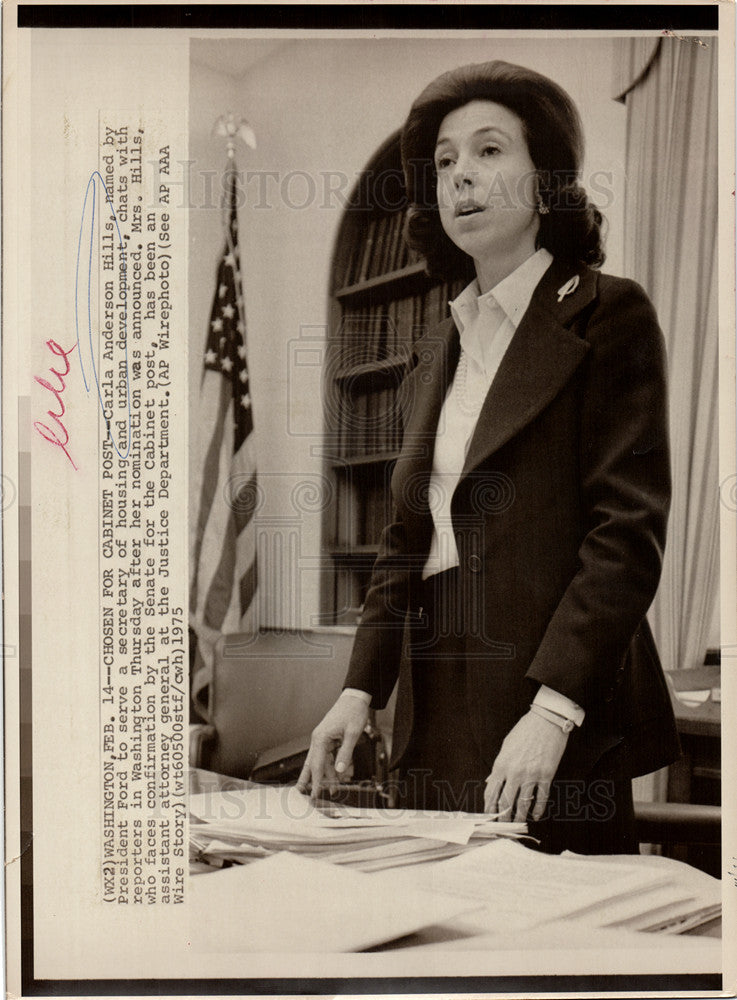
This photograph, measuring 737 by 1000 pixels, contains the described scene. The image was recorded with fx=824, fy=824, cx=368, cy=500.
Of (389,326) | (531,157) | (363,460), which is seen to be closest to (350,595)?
(363,460)

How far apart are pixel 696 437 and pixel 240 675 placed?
96cm

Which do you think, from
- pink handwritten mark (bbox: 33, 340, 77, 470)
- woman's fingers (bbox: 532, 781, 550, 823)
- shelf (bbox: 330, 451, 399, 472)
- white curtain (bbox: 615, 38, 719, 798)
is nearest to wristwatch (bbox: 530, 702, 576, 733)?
woman's fingers (bbox: 532, 781, 550, 823)

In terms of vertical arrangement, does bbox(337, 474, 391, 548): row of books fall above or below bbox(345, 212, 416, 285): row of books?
below

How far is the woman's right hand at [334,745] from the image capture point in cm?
152

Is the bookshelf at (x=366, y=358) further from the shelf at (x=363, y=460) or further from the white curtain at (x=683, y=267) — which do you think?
the white curtain at (x=683, y=267)

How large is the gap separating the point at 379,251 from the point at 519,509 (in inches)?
21.4

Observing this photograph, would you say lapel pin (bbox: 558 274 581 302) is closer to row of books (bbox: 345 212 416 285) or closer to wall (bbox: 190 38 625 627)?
wall (bbox: 190 38 625 627)

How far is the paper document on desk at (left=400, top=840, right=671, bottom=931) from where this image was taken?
1.50m

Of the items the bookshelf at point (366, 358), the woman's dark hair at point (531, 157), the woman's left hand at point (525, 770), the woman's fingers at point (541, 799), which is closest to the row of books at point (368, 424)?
the bookshelf at point (366, 358)

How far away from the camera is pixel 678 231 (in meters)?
1.55

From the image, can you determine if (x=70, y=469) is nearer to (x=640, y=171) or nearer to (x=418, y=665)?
(x=418, y=665)

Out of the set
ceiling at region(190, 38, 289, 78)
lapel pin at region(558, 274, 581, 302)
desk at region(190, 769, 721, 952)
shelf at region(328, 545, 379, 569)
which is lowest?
desk at region(190, 769, 721, 952)

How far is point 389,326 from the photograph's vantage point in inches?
60.7

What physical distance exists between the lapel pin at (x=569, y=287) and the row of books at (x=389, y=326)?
0.63ft
